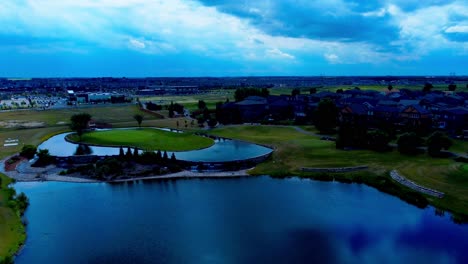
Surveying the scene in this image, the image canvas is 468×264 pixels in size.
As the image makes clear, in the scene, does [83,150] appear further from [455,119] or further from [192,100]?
[192,100]

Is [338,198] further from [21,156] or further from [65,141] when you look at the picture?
[65,141]

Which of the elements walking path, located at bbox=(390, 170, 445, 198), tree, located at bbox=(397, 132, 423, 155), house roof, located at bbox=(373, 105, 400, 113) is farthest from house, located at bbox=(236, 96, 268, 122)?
walking path, located at bbox=(390, 170, 445, 198)

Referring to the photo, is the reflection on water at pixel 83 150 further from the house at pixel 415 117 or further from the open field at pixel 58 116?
the house at pixel 415 117

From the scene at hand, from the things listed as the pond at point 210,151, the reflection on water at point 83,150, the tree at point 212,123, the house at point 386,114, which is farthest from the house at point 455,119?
the reflection on water at point 83,150

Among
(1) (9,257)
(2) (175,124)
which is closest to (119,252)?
(1) (9,257)

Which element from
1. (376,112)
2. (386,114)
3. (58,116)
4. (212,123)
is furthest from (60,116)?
(386,114)

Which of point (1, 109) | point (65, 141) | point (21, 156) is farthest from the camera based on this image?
point (1, 109)

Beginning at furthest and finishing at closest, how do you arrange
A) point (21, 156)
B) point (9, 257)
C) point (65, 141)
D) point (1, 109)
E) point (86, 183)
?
point (1, 109) → point (65, 141) → point (21, 156) → point (86, 183) → point (9, 257)
